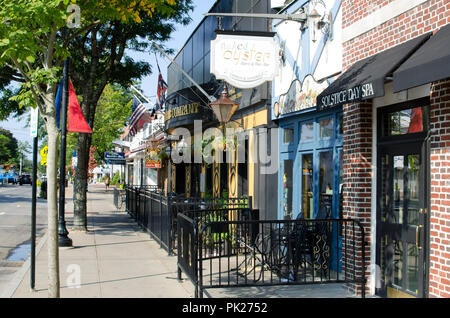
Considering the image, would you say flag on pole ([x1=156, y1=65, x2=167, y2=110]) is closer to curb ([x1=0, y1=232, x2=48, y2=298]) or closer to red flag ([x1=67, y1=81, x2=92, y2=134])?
red flag ([x1=67, y1=81, x2=92, y2=134])

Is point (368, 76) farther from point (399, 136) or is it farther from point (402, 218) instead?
point (402, 218)

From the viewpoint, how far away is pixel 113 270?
9227mm

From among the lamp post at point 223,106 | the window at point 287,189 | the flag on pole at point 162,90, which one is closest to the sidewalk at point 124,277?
the window at point 287,189

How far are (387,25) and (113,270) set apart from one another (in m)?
6.24

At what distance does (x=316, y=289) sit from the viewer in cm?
792

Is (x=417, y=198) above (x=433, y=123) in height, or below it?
below

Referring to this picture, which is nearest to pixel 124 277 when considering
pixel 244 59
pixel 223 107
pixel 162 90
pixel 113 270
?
pixel 113 270

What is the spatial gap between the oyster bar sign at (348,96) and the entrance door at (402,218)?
93 centimetres

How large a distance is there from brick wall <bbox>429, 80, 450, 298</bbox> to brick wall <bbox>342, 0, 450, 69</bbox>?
0.80 meters

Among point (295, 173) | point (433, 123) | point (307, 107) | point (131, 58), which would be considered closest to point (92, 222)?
point (131, 58)

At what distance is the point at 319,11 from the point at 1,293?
289 inches

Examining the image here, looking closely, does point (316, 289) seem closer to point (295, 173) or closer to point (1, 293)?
point (295, 173)

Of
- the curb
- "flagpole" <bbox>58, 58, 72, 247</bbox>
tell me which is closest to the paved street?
the curb

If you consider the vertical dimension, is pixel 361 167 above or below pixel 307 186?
above
